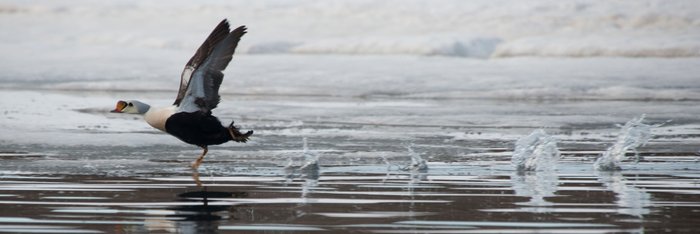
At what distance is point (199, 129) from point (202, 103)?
0.27 metres

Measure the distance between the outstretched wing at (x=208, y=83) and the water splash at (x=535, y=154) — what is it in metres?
2.44

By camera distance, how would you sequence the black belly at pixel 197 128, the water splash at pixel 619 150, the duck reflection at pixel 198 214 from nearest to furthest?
the duck reflection at pixel 198 214 < the water splash at pixel 619 150 < the black belly at pixel 197 128

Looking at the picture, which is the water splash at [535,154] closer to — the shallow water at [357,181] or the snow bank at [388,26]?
the shallow water at [357,181]

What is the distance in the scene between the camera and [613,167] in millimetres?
10008

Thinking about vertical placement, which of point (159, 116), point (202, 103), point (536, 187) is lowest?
point (536, 187)

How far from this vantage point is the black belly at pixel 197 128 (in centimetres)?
1076

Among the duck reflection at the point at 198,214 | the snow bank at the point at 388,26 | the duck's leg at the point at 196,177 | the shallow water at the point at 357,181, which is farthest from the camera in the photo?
the snow bank at the point at 388,26

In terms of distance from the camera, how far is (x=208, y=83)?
432 inches

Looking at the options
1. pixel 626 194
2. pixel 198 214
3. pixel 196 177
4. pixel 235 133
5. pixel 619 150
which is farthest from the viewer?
pixel 235 133

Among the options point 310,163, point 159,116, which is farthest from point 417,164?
point 159,116

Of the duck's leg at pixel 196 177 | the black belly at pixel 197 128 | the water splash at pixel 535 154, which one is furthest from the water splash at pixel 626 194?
the black belly at pixel 197 128

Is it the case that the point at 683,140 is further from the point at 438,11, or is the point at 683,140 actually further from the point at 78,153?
the point at 438,11

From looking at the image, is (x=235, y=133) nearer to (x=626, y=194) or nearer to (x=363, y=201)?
(x=363, y=201)

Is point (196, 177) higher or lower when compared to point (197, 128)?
lower
